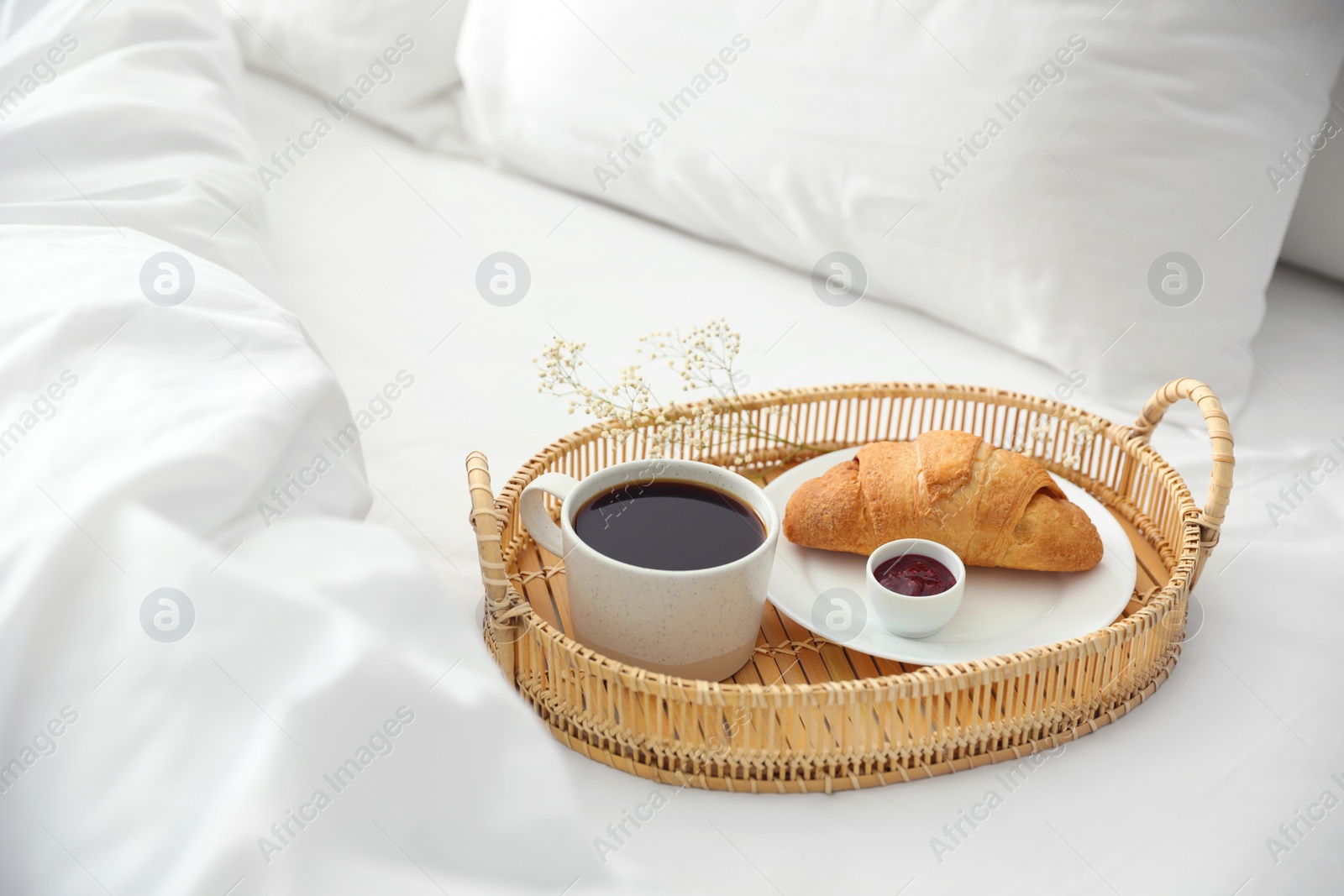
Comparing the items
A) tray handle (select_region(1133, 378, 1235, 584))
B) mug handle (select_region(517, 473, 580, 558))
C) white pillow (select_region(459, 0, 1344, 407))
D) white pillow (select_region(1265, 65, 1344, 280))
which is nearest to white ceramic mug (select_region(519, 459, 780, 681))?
mug handle (select_region(517, 473, 580, 558))

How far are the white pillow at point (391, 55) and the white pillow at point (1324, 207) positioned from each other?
882mm

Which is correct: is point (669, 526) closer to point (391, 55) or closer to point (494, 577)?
point (494, 577)

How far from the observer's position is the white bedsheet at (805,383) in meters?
0.56

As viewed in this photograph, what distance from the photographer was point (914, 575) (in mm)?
667

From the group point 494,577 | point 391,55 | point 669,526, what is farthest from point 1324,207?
point 391,55

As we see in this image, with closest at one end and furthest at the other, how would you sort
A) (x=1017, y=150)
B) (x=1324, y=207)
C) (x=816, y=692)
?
(x=816, y=692) < (x=1017, y=150) < (x=1324, y=207)

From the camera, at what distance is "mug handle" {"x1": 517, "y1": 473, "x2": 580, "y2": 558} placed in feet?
2.13

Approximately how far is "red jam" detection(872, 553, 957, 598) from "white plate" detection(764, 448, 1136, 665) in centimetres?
2

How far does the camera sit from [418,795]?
0.44 metres

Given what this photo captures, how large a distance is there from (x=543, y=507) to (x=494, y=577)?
0.25 feet

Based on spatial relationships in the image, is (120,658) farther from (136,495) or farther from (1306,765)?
(1306,765)

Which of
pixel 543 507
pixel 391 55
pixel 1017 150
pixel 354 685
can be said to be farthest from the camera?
pixel 391 55

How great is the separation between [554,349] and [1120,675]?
416 mm

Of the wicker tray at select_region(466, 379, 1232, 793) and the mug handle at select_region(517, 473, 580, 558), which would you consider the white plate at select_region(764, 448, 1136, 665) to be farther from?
the mug handle at select_region(517, 473, 580, 558)
